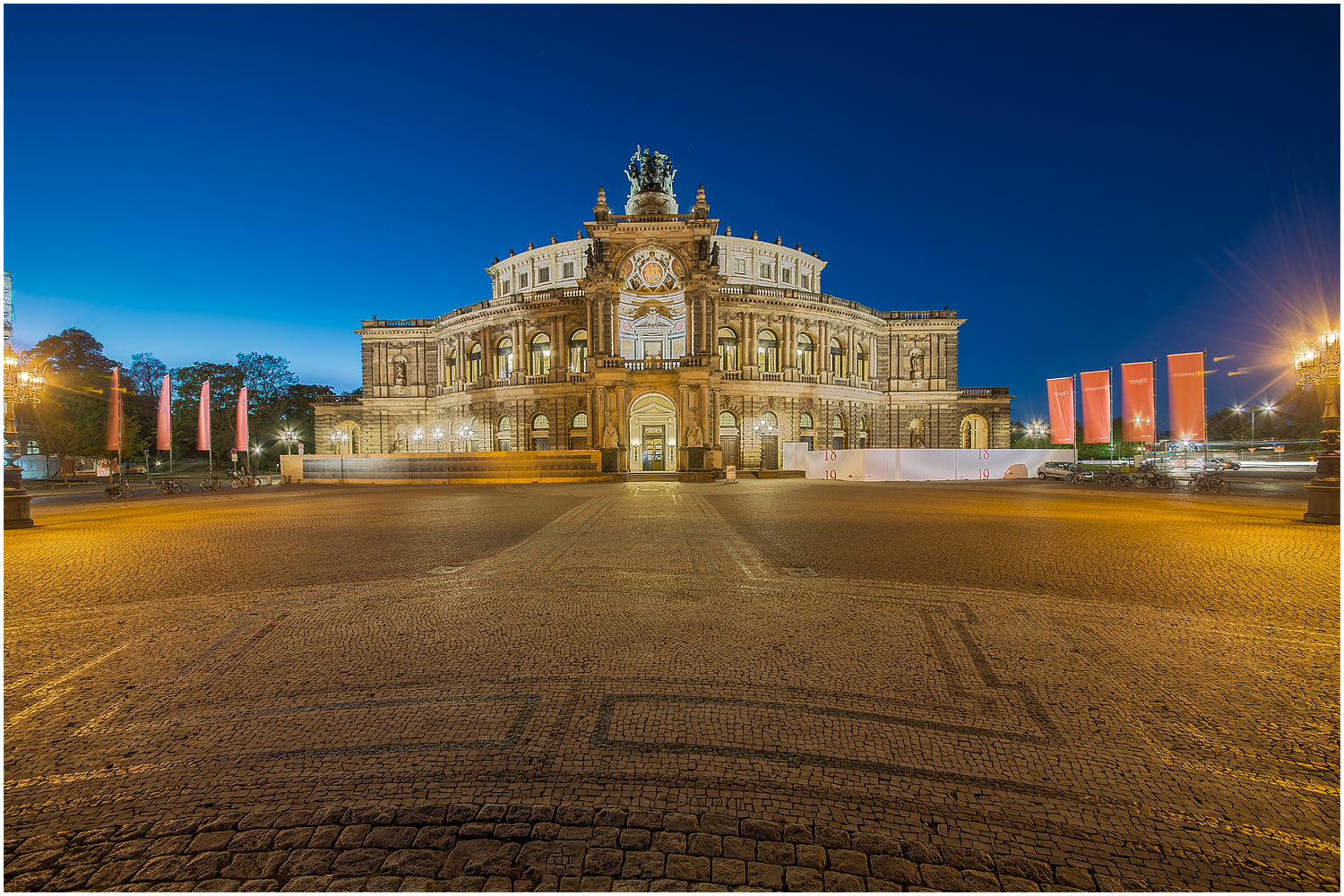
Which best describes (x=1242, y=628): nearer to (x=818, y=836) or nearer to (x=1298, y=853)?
(x=1298, y=853)

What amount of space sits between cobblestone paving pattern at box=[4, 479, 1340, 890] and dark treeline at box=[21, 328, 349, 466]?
46.8m

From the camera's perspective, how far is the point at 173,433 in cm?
5441

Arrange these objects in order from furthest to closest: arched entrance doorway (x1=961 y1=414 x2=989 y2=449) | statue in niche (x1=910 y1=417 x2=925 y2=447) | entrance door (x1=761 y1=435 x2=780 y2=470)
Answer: arched entrance doorway (x1=961 y1=414 x2=989 y2=449) → statue in niche (x1=910 y1=417 x2=925 y2=447) → entrance door (x1=761 y1=435 x2=780 y2=470)

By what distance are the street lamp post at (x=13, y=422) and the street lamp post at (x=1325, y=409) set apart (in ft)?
98.2

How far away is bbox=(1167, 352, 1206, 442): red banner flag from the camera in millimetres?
23500

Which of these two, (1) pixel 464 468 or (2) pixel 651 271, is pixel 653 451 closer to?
(2) pixel 651 271

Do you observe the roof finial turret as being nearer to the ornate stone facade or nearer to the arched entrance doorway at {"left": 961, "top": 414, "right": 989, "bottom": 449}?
the ornate stone facade

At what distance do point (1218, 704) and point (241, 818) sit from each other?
5.94 m

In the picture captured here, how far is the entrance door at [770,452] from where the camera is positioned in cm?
4128

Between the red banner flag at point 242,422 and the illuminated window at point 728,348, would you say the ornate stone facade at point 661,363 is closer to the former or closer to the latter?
the illuminated window at point 728,348

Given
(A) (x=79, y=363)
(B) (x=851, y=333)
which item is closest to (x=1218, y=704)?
(B) (x=851, y=333)

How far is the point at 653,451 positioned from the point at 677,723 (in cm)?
3867

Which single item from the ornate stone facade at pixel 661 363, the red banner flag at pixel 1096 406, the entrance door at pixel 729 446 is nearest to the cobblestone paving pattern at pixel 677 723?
the red banner flag at pixel 1096 406

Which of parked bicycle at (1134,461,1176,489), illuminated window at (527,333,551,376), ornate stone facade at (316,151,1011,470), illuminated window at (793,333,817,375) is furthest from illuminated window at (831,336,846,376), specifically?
illuminated window at (527,333,551,376)
